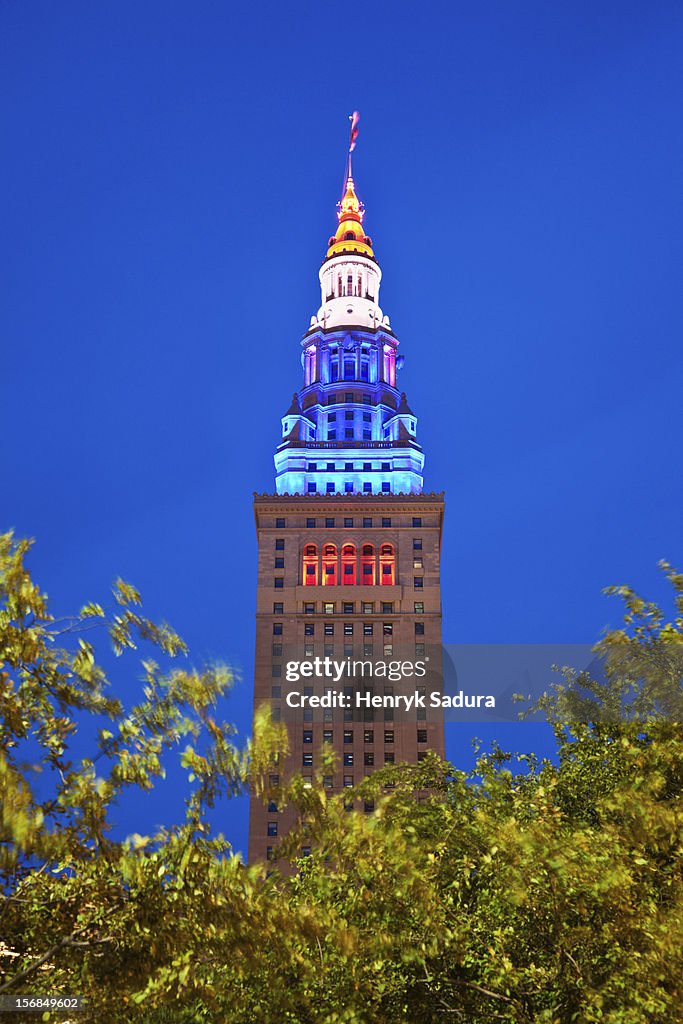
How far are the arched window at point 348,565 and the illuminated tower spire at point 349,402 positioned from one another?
1068cm

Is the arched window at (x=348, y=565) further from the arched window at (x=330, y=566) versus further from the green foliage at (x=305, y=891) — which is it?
the green foliage at (x=305, y=891)

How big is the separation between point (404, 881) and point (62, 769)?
7822 millimetres

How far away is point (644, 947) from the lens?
2036 cm

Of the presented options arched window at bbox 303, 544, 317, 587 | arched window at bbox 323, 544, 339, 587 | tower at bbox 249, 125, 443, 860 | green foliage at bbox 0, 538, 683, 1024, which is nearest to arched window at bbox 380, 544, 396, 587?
tower at bbox 249, 125, 443, 860

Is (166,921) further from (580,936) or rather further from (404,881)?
(580,936)

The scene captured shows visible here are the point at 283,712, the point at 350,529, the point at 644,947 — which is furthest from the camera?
the point at 350,529

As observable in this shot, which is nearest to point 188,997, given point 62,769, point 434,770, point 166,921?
point 166,921

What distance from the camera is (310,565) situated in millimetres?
134000

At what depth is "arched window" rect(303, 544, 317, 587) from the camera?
436 ft

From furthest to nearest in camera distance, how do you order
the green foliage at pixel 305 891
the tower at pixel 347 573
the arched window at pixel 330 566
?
the arched window at pixel 330 566, the tower at pixel 347 573, the green foliage at pixel 305 891

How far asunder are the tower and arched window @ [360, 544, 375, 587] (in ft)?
0.57

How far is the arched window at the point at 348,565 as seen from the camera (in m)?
133

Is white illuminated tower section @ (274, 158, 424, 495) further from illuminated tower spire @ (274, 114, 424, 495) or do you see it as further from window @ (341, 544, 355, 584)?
window @ (341, 544, 355, 584)
